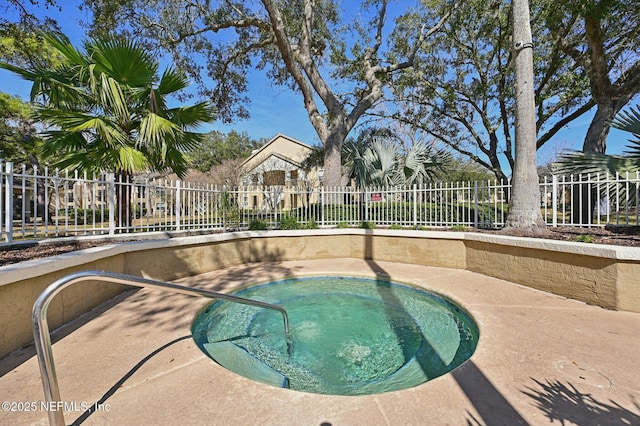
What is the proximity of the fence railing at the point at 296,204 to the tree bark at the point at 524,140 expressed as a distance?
1.99ft

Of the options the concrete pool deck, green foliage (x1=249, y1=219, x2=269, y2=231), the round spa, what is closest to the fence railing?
green foliage (x1=249, y1=219, x2=269, y2=231)

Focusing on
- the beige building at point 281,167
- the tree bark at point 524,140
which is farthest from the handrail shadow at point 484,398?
the beige building at point 281,167

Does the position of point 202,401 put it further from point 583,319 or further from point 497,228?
point 497,228

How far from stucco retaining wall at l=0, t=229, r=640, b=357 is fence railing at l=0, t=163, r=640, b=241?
89 centimetres

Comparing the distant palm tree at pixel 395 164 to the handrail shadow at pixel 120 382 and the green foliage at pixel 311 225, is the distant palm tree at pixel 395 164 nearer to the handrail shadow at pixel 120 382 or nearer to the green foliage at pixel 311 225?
the green foliage at pixel 311 225

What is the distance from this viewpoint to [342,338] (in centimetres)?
388

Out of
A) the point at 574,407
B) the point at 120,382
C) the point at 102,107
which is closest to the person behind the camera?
the point at 574,407

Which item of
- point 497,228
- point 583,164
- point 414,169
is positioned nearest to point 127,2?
point 414,169

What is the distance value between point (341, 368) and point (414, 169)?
10057 mm

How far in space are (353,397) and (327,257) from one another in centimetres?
578

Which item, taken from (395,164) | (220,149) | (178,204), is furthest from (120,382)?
Result: (220,149)

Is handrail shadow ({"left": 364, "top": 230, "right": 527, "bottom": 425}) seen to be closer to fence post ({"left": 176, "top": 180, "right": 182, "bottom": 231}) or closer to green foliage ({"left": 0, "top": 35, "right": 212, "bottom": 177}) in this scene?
fence post ({"left": 176, "top": 180, "right": 182, "bottom": 231})

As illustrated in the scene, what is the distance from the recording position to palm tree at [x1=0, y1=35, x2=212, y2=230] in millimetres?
5809

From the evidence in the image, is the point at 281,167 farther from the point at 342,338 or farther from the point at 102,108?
the point at 342,338
